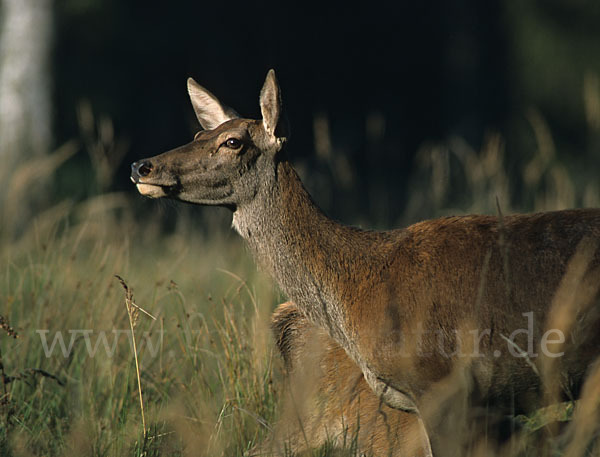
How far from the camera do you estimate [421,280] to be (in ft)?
12.6

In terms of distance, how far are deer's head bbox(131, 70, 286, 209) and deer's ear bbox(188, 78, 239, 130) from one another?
36 centimetres

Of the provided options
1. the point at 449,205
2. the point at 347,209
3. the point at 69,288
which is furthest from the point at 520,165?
the point at 69,288

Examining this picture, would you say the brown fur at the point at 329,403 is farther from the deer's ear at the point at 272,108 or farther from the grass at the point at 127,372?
the deer's ear at the point at 272,108

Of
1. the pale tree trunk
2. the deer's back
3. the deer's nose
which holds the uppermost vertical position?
the pale tree trunk

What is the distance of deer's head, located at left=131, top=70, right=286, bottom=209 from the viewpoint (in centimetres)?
412

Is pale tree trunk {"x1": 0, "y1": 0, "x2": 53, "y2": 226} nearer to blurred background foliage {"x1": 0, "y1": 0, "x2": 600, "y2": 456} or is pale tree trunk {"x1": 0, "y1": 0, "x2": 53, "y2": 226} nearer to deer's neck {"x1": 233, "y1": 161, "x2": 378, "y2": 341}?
blurred background foliage {"x1": 0, "y1": 0, "x2": 600, "y2": 456}

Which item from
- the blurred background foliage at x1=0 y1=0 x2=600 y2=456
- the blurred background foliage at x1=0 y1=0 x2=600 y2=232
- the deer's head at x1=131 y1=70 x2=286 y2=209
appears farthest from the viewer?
the blurred background foliage at x1=0 y1=0 x2=600 y2=232

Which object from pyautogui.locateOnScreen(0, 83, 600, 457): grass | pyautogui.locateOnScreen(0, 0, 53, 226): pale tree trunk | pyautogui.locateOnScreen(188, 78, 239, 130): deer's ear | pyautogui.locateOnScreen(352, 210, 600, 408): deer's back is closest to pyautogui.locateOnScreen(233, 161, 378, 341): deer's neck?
pyautogui.locateOnScreen(352, 210, 600, 408): deer's back

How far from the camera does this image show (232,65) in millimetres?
18203

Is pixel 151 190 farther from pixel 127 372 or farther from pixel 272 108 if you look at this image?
pixel 127 372

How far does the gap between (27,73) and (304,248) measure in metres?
7.06

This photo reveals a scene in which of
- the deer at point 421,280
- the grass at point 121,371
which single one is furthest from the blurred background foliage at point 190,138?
the deer at point 421,280

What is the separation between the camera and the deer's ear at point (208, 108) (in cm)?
468

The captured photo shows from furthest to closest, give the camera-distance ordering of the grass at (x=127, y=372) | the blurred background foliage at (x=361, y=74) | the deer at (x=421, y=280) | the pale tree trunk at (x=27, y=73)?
the blurred background foliage at (x=361, y=74)
the pale tree trunk at (x=27, y=73)
the grass at (x=127, y=372)
the deer at (x=421, y=280)
